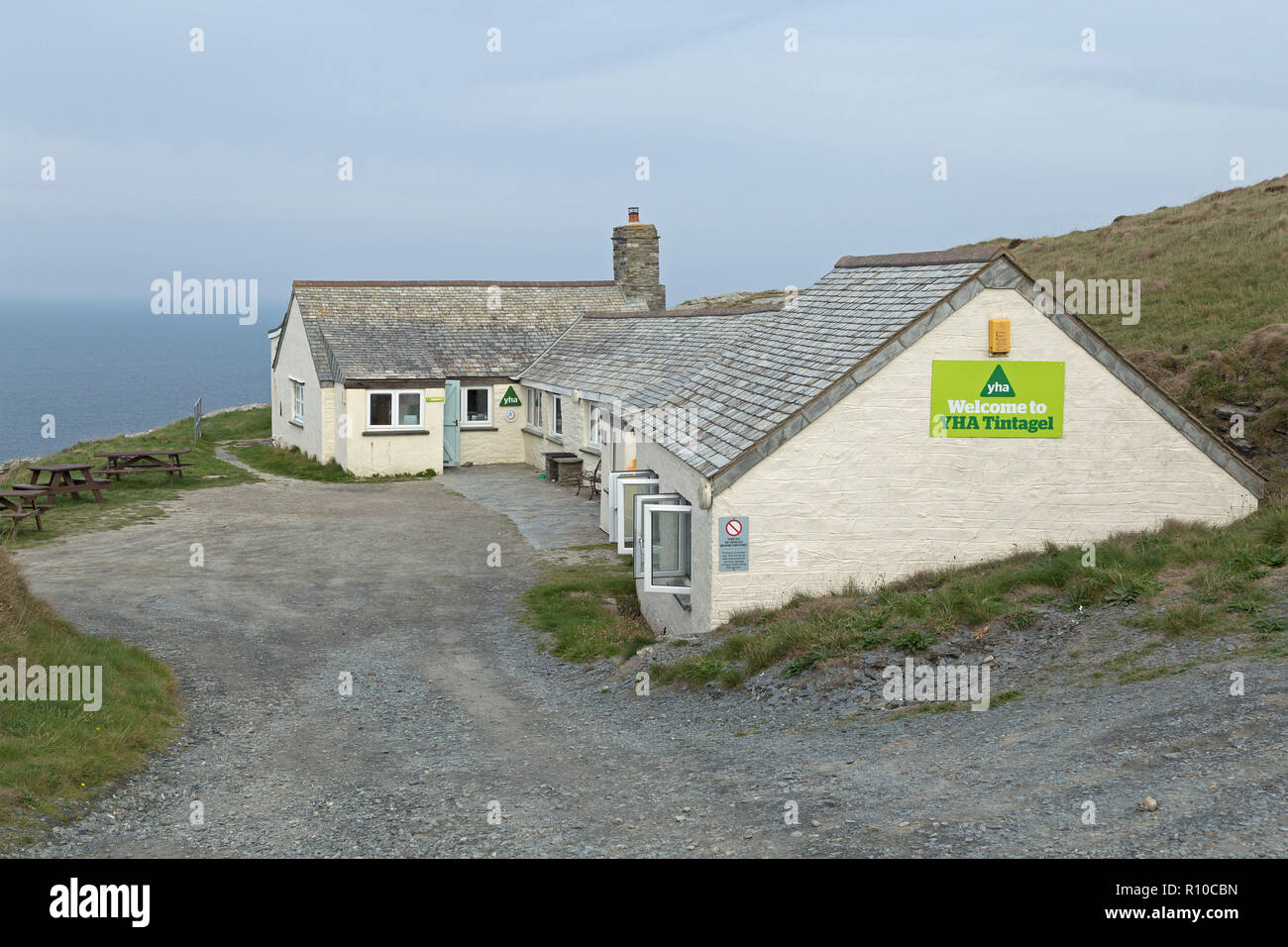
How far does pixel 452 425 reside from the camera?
34.1 metres

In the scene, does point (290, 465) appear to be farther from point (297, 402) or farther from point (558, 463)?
point (558, 463)

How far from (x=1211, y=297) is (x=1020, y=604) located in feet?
55.6

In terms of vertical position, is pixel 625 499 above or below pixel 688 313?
below

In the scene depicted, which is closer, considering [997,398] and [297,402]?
[997,398]

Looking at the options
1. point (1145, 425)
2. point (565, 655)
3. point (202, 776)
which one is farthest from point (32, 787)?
point (1145, 425)

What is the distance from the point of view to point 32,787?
899 centimetres

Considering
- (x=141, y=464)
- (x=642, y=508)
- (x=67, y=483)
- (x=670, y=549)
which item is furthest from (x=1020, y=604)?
(x=141, y=464)

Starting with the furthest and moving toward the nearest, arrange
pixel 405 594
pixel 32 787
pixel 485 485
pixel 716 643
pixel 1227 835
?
pixel 485 485, pixel 405 594, pixel 716 643, pixel 32 787, pixel 1227 835

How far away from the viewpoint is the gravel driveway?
770 cm

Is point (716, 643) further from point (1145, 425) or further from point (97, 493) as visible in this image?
point (97, 493)

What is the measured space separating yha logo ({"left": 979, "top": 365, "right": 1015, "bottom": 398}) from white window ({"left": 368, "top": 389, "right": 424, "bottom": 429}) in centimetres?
2045

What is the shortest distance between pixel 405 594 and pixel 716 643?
6725mm

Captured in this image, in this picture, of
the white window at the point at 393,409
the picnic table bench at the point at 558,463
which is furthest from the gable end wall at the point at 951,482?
the white window at the point at 393,409

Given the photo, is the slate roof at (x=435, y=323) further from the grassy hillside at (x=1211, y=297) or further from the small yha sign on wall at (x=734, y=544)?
the small yha sign on wall at (x=734, y=544)
